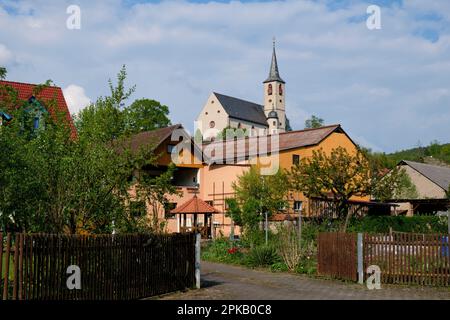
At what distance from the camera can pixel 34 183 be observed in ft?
35.4

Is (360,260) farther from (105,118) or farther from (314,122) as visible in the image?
(314,122)

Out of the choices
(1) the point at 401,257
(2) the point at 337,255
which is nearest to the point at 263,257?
(2) the point at 337,255

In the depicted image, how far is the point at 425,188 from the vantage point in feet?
171

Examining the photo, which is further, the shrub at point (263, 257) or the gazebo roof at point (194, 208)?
the gazebo roof at point (194, 208)

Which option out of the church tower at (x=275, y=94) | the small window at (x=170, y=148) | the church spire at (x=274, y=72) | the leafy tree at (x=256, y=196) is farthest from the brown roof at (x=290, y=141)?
the church spire at (x=274, y=72)

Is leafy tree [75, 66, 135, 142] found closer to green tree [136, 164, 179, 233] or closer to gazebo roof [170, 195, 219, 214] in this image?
green tree [136, 164, 179, 233]

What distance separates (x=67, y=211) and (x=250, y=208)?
18669mm

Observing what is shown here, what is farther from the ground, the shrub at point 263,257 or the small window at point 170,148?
the small window at point 170,148

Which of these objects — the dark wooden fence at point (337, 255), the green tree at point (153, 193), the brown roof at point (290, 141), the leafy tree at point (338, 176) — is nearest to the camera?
the green tree at point (153, 193)

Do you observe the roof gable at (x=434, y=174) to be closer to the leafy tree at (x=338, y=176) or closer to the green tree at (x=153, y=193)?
the leafy tree at (x=338, y=176)

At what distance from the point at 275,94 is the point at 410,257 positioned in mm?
106611

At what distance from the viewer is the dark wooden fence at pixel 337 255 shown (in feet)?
50.3

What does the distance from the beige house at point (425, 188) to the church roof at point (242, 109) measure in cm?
5399

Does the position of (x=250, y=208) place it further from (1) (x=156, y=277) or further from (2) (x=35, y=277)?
(2) (x=35, y=277)
